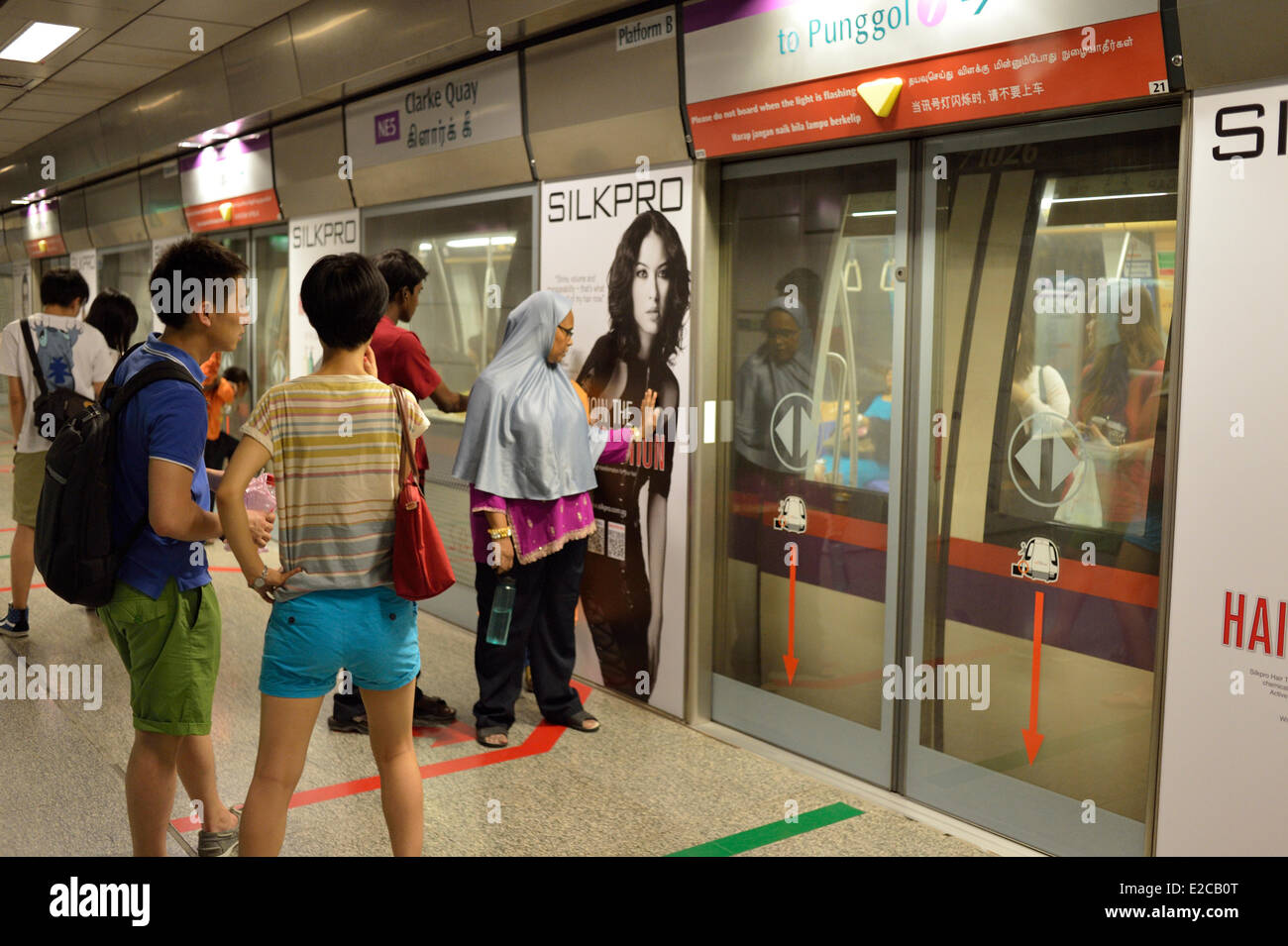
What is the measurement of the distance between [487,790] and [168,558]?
5.10 feet

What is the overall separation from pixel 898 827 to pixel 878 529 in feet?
3.13

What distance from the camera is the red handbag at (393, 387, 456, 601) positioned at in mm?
2553

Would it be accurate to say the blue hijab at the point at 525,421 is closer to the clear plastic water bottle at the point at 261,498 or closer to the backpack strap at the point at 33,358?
the clear plastic water bottle at the point at 261,498

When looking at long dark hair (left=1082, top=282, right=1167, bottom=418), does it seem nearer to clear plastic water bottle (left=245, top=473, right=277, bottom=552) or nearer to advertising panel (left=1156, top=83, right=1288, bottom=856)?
advertising panel (left=1156, top=83, right=1288, bottom=856)

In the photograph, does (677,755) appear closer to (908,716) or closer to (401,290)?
(908,716)

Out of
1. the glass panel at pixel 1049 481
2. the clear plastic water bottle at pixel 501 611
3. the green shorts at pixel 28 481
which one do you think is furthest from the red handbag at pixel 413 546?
the green shorts at pixel 28 481

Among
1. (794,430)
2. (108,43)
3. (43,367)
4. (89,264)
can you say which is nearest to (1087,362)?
(794,430)

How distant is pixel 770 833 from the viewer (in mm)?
3574

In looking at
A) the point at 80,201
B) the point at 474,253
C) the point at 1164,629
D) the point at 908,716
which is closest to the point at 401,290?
the point at 474,253

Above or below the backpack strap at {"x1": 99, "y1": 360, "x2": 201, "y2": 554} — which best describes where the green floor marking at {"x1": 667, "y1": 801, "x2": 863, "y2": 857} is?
below

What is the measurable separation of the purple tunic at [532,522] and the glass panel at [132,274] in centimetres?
823

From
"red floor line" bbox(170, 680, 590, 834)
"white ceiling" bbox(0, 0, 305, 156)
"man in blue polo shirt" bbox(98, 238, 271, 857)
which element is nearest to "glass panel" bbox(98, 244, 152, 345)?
"white ceiling" bbox(0, 0, 305, 156)

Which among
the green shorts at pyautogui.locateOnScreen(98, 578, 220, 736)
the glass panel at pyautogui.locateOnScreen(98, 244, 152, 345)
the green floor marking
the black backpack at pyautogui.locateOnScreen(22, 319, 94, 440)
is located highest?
the glass panel at pyautogui.locateOnScreen(98, 244, 152, 345)

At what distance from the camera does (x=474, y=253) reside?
6.01 m
